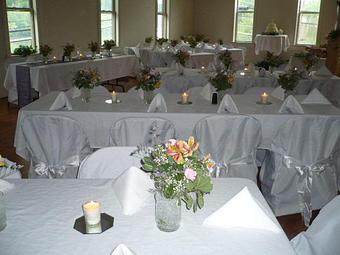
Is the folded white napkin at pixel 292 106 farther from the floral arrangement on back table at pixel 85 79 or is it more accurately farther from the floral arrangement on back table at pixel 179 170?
the floral arrangement on back table at pixel 179 170

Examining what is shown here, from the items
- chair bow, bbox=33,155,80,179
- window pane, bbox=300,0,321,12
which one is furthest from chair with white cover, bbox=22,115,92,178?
window pane, bbox=300,0,321,12

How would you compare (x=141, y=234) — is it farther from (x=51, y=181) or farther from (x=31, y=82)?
(x=31, y=82)

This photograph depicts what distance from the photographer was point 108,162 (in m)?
2.08

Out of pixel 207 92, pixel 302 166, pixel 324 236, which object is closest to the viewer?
pixel 324 236

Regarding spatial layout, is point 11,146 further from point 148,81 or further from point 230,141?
point 230,141

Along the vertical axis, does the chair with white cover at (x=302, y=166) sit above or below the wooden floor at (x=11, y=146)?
above

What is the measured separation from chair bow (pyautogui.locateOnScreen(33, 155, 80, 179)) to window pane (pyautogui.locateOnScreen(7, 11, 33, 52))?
5.30m

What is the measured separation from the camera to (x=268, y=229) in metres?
1.45

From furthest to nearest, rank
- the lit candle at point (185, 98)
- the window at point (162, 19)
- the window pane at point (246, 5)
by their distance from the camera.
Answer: the window pane at point (246, 5) → the window at point (162, 19) → the lit candle at point (185, 98)

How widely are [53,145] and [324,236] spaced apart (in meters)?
1.92

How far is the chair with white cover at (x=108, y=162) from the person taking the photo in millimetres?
2070

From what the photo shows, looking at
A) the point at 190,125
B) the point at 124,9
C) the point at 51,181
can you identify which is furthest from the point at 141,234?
the point at 124,9

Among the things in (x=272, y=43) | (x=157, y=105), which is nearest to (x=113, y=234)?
(x=157, y=105)

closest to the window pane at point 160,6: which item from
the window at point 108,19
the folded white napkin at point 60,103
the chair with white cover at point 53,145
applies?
the window at point 108,19
